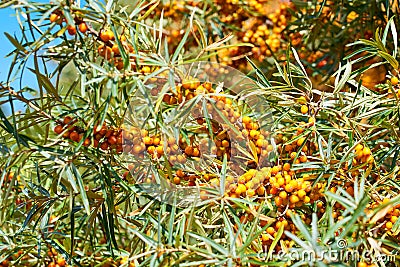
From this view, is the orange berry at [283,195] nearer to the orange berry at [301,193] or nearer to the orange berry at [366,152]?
the orange berry at [301,193]

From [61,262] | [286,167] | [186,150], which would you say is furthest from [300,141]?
[61,262]

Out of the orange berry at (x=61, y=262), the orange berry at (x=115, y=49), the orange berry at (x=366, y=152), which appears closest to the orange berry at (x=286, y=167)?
the orange berry at (x=366, y=152)

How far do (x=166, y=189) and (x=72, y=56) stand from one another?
0.80 feet

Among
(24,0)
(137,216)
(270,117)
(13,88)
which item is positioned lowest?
(137,216)

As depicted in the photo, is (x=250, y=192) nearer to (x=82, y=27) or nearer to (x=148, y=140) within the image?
(x=148, y=140)

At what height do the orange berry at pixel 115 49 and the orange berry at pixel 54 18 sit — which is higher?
the orange berry at pixel 54 18

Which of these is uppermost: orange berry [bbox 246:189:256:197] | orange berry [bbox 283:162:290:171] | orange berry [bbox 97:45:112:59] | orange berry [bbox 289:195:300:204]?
orange berry [bbox 97:45:112:59]

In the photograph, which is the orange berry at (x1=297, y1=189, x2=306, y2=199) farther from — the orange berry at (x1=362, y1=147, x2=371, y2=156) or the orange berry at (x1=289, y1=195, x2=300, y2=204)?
the orange berry at (x1=362, y1=147, x2=371, y2=156)

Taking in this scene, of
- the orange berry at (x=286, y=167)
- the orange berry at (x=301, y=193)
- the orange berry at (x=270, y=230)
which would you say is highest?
the orange berry at (x=286, y=167)

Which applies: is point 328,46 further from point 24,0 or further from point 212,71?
point 24,0

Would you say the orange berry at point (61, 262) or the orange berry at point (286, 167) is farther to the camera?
the orange berry at point (61, 262)

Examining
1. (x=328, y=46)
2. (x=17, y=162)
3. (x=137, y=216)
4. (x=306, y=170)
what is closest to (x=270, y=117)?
(x=306, y=170)

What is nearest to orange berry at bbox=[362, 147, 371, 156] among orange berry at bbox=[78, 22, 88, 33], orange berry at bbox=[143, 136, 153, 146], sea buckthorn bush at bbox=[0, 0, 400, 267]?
sea buckthorn bush at bbox=[0, 0, 400, 267]

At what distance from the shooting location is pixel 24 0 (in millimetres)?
752
